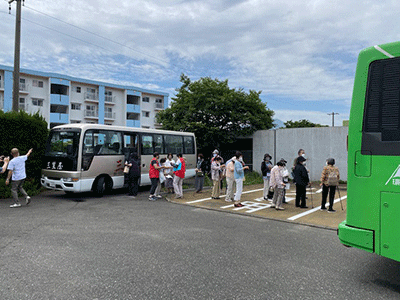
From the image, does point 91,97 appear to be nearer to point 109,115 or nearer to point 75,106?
point 75,106

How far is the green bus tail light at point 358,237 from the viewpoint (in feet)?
12.1

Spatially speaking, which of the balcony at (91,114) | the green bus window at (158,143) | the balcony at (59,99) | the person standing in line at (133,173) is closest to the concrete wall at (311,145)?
the green bus window at (158,143)

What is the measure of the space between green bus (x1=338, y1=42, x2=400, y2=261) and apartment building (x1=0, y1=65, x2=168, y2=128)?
3771 centimetres

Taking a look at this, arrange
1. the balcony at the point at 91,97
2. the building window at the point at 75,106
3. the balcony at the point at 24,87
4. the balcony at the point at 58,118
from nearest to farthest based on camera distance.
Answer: the balcony at the point at 24,87, the balcony at the point at 58,118, the building window at the point at 75,106, the balcony at the point at 91,97

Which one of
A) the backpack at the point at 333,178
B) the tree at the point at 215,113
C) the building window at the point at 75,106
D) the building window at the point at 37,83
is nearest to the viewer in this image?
the backpack at the point at 333,178

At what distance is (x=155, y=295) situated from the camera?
356 centimetres

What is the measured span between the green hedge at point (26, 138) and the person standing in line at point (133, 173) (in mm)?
3632

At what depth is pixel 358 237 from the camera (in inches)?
149

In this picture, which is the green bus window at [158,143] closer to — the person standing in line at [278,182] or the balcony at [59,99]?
the person standing in line at [278,182]

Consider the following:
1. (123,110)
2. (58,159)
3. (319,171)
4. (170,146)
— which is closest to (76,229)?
(58,159)

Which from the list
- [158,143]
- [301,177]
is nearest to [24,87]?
[158,143]

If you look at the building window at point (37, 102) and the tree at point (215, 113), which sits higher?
the building window at point (37, 102)

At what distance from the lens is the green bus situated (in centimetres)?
354

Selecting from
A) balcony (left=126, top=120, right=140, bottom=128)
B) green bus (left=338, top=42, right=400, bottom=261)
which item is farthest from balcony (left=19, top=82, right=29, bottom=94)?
green bus (left=338, top=42, right=400, bottom=261)
